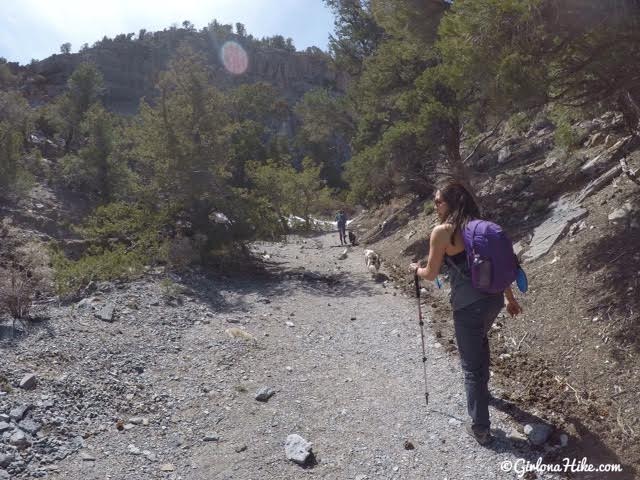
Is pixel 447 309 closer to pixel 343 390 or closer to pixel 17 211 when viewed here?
pixel 343 390

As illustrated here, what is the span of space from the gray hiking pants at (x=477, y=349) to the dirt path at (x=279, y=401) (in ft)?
1.06

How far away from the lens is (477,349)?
3.95 meters

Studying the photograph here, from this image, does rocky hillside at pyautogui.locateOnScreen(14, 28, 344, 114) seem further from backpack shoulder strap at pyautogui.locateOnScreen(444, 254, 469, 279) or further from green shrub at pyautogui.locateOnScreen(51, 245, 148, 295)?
backpack shoulder strap at pyautogui.locateOnScreen(444, 254, 469, 279)

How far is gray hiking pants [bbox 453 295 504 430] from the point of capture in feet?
12.8

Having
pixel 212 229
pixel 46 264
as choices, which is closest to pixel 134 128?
pixel 212 229

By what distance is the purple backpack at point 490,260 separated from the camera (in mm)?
3705

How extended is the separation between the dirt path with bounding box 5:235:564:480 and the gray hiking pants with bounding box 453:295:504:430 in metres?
0.32

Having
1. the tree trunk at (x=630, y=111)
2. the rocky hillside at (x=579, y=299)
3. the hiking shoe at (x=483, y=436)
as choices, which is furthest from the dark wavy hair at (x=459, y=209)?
the tree trunk at (x=630, y=111)

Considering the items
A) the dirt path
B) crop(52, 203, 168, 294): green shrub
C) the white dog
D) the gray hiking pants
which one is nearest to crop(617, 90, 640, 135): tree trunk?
the dirt path

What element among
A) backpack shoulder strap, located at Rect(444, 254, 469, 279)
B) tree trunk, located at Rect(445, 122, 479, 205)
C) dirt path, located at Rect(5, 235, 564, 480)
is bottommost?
dirt path, located at Rect(5, 235, 564, 480)

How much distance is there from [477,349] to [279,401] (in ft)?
7.31

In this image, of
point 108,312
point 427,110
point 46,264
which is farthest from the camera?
point 427,110

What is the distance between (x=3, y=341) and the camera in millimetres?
5918

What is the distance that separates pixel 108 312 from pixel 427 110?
8.24m
